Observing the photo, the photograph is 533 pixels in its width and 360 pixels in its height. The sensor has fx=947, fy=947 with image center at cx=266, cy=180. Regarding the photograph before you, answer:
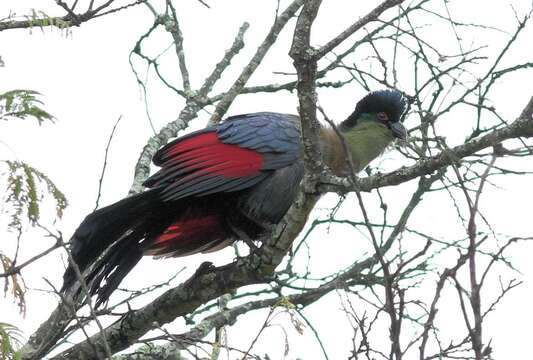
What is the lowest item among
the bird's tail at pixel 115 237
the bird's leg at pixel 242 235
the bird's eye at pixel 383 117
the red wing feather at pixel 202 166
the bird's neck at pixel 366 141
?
the bird's tail at pixel 115 237

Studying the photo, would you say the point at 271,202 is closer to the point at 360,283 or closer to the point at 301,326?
the point at 360,283

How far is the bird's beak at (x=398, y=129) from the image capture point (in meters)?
6.12

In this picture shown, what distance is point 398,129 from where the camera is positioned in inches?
245

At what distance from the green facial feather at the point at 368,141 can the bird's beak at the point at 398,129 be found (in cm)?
5

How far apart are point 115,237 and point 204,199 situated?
2.15 ft

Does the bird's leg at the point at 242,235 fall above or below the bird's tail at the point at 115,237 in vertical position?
above

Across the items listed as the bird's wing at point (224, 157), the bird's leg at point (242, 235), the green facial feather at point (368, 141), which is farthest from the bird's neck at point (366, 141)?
the bird's leg at point (242, 235)

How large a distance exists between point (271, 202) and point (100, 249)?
1030mm

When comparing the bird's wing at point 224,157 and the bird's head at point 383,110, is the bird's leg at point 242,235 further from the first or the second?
the bird's head at point 383,110

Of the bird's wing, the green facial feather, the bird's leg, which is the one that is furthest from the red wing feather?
the green facial feather

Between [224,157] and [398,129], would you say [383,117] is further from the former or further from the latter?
[224,157]

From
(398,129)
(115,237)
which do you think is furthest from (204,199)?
(398,129)

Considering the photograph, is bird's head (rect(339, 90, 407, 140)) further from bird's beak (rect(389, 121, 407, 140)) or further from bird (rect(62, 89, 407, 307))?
bird (rect(62, 89, 407, 307))

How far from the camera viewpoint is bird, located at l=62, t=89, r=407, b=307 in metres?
5.10
